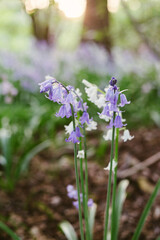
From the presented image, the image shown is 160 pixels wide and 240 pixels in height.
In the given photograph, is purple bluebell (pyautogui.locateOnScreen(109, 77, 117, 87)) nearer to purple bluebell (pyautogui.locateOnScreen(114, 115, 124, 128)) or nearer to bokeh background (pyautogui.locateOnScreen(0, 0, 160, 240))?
purple bluebell (pyautogui.locateOnScreen(114, 115, 124, 128))

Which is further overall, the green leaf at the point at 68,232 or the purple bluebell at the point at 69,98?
the green leaf at the point at 68,232

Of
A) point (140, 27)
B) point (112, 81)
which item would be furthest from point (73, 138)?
point (140, 27)

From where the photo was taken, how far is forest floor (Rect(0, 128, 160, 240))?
2.09m

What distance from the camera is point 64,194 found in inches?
103

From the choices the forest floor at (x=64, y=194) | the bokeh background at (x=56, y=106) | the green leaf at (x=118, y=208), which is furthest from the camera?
the bokeh background at (x=56, y=106)

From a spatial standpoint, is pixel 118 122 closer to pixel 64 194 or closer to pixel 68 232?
pixel 68 232

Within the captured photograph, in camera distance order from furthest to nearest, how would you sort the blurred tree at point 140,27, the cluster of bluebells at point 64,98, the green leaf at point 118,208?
the blurred tree at point 140,27 < the green leaf at point 118,208 < the cluster of bluebells at point 64,98

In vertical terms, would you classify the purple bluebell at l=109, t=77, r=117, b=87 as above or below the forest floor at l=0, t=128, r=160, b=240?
below

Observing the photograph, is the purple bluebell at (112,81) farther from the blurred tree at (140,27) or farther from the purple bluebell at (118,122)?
the blurred tree at (140,27)

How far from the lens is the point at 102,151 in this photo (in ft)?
10.5

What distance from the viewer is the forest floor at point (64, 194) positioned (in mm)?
2092

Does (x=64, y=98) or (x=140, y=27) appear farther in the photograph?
(x=140, y=27)

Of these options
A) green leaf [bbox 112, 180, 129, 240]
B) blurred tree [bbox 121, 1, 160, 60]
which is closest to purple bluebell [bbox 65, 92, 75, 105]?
green leaf [bbox 112, 180, 129, 240]

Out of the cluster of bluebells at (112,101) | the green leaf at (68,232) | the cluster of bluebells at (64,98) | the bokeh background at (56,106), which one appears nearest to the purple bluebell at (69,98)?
the cluster of bluebells at (64,98)
